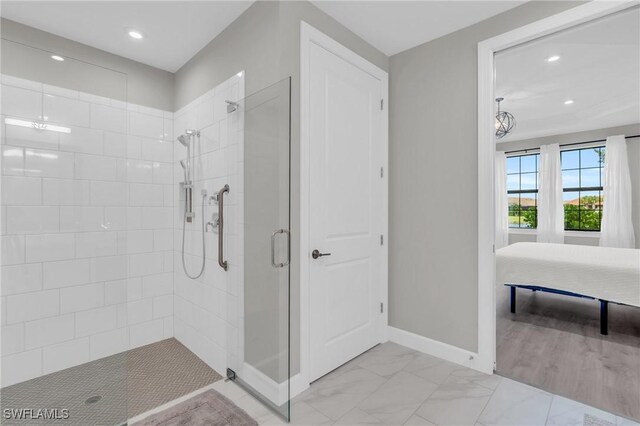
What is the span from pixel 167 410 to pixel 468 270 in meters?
2.30

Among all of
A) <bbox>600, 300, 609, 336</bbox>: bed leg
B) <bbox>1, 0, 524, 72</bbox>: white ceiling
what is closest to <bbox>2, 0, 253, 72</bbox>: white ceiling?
<bbox>1, 0, 524, 72</bbox>: white ceiling

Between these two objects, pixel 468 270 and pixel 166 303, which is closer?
pixel 468 270

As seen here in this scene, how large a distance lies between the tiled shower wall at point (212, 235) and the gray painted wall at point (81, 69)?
35 cm

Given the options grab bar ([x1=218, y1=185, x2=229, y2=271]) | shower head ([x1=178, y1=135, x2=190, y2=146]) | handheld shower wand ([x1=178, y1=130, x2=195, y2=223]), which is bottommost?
grab bar ([x1=218, y1=185, x2=229, y2=271])

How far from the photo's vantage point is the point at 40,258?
1491 millimetres

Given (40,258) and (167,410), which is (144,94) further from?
(167,410)

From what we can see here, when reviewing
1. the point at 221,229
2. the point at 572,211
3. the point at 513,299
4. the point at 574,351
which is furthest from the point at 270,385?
the point at 572,211

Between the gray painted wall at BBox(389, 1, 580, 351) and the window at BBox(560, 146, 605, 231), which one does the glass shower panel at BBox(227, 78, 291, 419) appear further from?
the window at BBox(560, 146, 605, 231)

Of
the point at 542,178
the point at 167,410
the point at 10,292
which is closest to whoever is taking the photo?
→ the point at 10,292

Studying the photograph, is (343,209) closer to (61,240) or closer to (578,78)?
(61,240)

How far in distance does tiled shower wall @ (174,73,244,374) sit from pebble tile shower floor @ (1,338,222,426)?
0.80 feet

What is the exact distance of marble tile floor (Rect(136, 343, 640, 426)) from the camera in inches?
69.6

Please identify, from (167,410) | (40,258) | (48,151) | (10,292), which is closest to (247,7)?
(48,151)

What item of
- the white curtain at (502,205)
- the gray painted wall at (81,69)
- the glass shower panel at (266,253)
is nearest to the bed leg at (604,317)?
the white curtain at (502,205)
